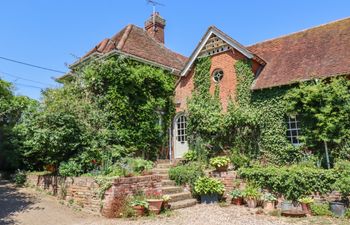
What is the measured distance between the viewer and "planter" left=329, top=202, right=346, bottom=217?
851cm

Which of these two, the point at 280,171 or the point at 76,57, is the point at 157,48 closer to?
the point at 76,57

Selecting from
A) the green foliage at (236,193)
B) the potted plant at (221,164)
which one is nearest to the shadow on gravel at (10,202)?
the potted plant at (221,164)

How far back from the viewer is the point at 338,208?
28.1 feet

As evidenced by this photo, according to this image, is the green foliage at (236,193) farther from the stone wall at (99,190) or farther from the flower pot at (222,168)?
the stone wall at (99,190)

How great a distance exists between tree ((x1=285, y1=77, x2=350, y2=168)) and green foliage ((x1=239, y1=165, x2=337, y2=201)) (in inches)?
89.0

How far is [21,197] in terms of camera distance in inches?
426

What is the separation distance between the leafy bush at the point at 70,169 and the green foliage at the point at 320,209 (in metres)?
8.16

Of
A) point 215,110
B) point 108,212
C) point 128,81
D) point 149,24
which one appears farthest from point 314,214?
point 149,24

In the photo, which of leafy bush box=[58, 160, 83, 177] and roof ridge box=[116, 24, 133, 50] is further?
roof ridge box=[116, 24, 133, 50]

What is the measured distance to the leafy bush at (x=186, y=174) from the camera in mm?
11344

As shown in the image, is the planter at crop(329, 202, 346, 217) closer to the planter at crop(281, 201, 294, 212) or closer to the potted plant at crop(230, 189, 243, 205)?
the planter at crop(281, 201, 294, 212)

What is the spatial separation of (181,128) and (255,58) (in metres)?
5.72

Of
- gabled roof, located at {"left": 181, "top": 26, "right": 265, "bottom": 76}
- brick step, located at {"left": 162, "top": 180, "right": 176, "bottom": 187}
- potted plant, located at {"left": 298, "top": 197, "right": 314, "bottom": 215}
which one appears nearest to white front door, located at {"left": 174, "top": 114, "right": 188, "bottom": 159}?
gabled roof, located at {"left": 181, "top": 26, "right": 265, "bottom": 76}

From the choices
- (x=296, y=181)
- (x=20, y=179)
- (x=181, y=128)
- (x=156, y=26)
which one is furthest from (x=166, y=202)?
(x=156, y=26)
